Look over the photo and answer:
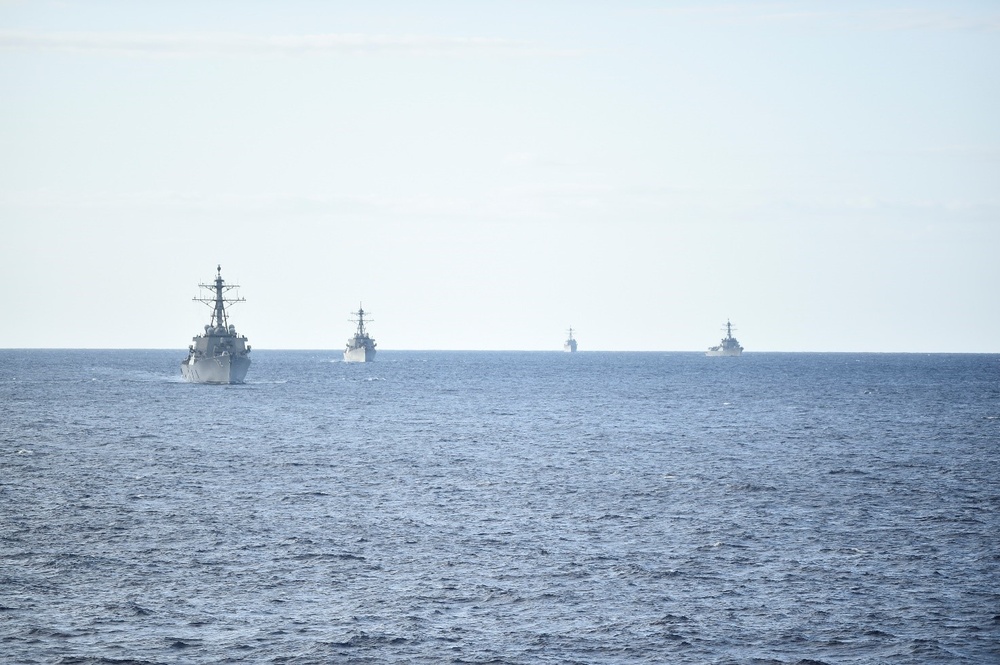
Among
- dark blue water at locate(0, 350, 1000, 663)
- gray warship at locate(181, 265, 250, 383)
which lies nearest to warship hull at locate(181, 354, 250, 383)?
gray warship at locate(181, 265, 250, 383)

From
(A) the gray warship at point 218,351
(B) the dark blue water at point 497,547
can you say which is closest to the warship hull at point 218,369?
(A) the gray warship at point 218,351

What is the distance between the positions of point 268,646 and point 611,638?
883 cm

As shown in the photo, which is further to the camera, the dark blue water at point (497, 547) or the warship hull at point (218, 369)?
the warship hull at point (218, 369)

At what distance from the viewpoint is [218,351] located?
516 ft

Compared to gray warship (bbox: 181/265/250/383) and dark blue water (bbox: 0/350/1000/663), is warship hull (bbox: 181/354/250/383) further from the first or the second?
dark blue water (bbox: 0/350/1000/663)

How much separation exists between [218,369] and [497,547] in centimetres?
12546

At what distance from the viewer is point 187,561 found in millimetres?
37969

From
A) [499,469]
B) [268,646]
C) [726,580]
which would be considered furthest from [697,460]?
[268,646]

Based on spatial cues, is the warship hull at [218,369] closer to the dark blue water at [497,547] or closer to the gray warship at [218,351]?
the gray warship at [218,351]

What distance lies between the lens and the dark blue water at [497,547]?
96.2 ft

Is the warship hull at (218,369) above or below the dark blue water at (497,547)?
above

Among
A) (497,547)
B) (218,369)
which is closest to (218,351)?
(218,369)

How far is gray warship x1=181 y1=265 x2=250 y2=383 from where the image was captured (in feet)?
498

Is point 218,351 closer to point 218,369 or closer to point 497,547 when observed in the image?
point 218,369
